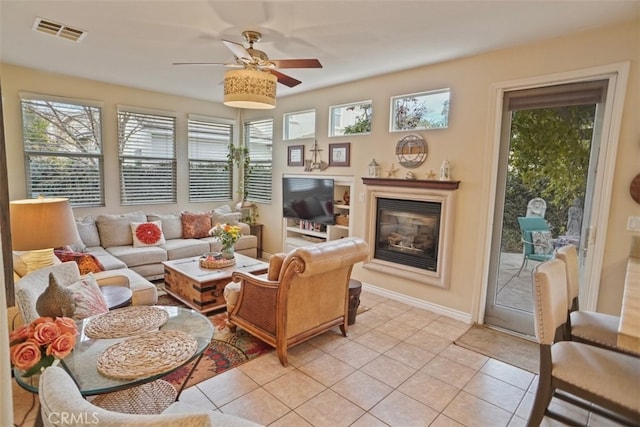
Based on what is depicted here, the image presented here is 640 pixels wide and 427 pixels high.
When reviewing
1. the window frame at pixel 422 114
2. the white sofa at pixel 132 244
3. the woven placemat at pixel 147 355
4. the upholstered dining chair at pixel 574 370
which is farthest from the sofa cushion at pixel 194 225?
the upholstered dining chair at pixel 574 370

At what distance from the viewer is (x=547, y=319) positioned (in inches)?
72.4

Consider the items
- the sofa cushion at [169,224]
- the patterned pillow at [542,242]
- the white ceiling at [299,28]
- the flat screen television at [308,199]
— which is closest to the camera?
the white ceiling at [299,28]

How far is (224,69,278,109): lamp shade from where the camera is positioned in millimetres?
2475

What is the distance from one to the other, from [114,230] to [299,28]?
365cm

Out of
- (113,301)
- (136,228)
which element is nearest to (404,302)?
(113,301)

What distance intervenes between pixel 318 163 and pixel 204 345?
3.53 m

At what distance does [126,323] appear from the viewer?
2.02m

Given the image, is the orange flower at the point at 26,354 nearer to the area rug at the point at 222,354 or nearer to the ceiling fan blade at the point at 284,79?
Answer: the area rug at the point at 222,354

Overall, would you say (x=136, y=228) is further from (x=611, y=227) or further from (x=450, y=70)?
(x=611, y=227)

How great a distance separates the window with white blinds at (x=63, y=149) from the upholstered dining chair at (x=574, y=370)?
545 cm

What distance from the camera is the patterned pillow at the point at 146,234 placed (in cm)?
463

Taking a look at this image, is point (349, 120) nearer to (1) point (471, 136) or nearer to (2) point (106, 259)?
(1) point (471, 136)

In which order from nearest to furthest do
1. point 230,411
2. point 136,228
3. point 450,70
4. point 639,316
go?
point 639,316, point 230,411, point 450,70, point 136,228

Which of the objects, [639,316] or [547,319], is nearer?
[639,316]
